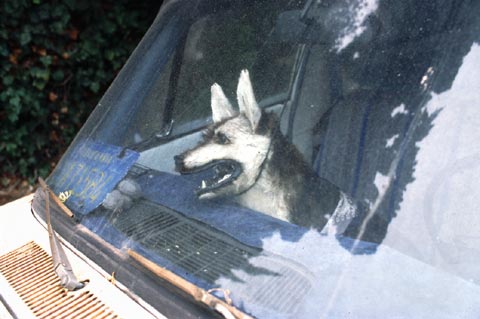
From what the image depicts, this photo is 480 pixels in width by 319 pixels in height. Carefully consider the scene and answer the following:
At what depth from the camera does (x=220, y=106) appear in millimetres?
1678

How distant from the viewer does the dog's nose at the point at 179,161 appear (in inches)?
65.5

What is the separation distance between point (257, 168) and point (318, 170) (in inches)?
7.8

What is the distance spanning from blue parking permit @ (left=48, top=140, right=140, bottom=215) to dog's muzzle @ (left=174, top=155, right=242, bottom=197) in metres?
0.30

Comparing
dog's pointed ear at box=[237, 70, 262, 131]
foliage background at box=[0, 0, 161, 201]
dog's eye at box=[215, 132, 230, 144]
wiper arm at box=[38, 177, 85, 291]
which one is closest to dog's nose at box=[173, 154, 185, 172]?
dog's eye at box=[215, 132, 230, 144]

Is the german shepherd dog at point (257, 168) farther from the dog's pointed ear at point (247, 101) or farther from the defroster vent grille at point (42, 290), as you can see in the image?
the defroster vent grille at point (42, 290)

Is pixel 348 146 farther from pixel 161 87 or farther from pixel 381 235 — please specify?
pixel 161 87

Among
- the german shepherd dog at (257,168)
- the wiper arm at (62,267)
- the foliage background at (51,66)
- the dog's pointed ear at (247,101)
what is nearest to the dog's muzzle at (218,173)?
the german shepherd dog at (257,168)

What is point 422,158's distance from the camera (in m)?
1.28

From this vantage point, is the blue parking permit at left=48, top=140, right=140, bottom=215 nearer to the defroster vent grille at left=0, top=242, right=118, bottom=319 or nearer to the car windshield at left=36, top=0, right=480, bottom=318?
the car windshield at left=36, top=0, right=480, bottom=318

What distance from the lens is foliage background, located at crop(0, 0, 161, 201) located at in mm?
4008

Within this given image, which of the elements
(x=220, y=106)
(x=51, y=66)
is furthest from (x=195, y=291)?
(x=51, y=66)

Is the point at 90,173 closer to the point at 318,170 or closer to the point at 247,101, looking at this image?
the point at 247,101

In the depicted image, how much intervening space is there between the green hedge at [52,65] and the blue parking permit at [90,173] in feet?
7.84

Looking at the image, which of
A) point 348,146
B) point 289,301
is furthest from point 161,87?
point 289,301
